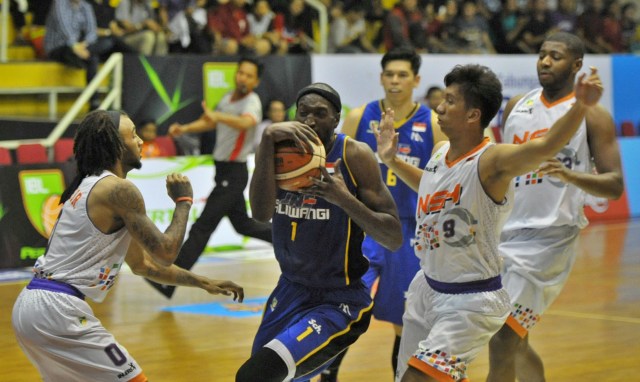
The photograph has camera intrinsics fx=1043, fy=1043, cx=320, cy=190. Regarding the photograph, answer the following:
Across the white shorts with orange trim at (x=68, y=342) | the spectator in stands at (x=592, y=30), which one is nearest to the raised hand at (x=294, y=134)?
the white shorts with orange trim at (x=68, y=342)

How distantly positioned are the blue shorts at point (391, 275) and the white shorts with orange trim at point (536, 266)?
0.75m

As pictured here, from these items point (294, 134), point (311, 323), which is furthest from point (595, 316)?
point (294, 134)

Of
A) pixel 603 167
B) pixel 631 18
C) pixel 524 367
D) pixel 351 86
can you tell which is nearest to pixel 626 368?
pixel 524 367

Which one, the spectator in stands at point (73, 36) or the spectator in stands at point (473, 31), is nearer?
the spectator in stands at point (73, 36)

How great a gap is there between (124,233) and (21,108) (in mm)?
10605

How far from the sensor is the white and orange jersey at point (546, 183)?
6152 millimetres

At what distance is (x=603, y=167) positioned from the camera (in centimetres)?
594

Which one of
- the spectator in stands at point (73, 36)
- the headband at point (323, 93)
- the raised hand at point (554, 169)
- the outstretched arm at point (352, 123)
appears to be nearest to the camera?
the headband at point (323, 93)

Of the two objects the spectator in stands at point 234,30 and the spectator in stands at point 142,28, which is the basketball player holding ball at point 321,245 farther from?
→ the spectator in stands at point 234,30

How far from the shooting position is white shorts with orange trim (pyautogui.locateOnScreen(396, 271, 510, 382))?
4.78m

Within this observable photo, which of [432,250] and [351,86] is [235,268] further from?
[432,250]

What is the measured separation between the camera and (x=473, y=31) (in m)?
19.7

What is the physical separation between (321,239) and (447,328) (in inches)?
29.9

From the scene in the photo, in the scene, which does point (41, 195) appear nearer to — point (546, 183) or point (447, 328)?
point (546, 183)
